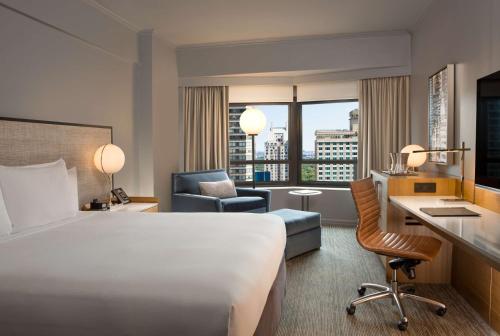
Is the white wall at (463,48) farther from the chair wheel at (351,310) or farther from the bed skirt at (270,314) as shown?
the bed skirt at (270,314)

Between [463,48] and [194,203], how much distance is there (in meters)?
3.46

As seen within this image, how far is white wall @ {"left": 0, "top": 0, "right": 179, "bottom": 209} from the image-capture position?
316 centimetres

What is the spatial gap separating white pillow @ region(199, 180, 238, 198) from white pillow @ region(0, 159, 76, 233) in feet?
7.54

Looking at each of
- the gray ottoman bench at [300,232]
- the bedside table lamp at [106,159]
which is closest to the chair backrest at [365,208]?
the gray ottoman bench at [300,232]

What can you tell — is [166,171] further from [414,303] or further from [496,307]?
[496,307]

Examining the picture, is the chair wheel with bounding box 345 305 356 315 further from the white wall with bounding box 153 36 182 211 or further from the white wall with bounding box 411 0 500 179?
the white wall with bounding box 153 36 182 211

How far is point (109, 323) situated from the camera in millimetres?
1472

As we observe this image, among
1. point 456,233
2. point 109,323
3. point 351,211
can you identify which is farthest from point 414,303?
point 351,211

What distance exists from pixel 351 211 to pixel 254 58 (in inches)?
111

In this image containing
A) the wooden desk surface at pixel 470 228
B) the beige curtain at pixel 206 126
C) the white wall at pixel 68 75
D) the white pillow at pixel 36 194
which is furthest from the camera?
the beige curtain at pixel 206 126

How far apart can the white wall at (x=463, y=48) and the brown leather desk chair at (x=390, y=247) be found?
30.3 inches

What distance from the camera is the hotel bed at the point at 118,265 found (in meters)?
1.45

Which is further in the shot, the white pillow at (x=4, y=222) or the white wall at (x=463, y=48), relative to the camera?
the white wall at (x=463, y=48)

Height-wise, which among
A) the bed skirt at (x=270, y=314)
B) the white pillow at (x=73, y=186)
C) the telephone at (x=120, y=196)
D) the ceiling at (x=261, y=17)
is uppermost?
the ceiling at (x=261, y=17)
